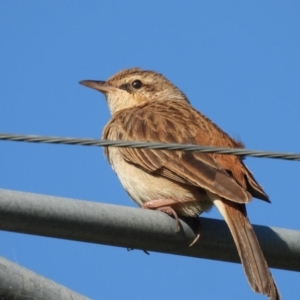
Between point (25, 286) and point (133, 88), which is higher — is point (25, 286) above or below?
below

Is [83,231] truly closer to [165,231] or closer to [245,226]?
[165,231]

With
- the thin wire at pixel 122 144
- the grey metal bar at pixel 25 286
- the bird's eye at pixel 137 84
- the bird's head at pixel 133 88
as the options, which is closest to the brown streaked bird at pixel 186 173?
the bird's head at pixel 133 88

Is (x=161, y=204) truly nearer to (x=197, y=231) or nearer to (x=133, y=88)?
(x=197, y=231)

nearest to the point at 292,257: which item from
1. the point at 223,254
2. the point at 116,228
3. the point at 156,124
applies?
the point at 223,254

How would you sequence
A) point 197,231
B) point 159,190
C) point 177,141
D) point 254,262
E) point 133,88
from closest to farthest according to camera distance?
point 197,231 → point 254,262 → point 159,190 → point 177,141 → point 133,88

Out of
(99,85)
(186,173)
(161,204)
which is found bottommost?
(161,204)

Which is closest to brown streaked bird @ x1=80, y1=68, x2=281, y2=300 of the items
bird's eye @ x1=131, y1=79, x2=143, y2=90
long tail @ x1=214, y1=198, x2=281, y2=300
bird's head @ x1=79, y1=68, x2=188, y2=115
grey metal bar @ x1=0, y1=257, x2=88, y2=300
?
long tail @ x1=214, y1=198, x2=281, y2=300

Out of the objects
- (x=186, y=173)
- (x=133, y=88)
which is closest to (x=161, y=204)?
(x=186, y=173)
